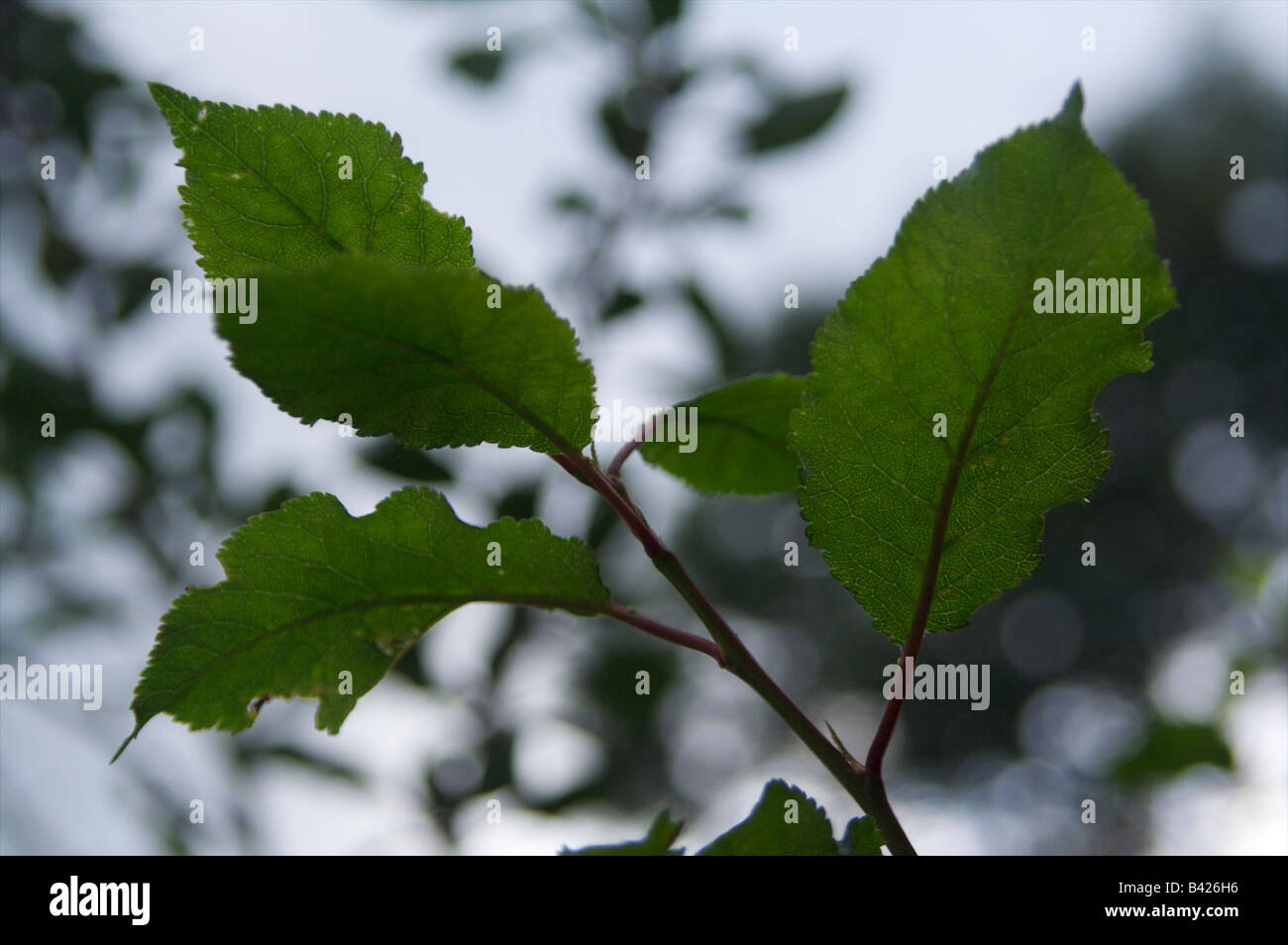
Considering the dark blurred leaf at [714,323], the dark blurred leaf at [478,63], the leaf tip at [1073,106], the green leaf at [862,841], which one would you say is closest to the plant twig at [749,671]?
the green leaf at [862,841]

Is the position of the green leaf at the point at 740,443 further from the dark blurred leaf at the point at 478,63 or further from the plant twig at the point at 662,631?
the dark blurred leaf at the point at 478,63

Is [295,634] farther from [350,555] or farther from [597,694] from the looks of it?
[597,694]

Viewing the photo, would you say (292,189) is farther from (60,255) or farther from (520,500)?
(60,255)

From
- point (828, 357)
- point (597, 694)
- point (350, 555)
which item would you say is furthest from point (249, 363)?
point (597, 694)

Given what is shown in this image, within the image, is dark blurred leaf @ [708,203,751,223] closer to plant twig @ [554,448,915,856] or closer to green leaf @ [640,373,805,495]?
green leaf @ [640,373,805,495]

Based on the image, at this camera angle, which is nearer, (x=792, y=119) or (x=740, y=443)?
(x=740, y=443)

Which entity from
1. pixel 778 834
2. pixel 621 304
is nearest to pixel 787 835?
pixel 778 834

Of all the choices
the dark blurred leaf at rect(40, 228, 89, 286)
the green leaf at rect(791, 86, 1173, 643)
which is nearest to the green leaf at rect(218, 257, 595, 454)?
the green leaf at rect(791, 86, 1173, 643)
